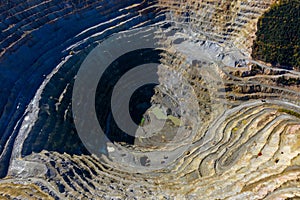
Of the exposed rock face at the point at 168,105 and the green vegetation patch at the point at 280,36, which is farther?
the green vegetation patch at the point at 280,36

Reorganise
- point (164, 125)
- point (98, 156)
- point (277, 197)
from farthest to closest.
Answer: point (164, 125)
point (98, 156)
point (277, 197)

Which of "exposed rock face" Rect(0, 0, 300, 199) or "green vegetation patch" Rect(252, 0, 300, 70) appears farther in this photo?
"green vegetation patch" Rect(252, 0, 300, 70)

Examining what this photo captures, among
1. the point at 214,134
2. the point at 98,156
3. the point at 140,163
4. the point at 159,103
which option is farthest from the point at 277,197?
the point at 159,103

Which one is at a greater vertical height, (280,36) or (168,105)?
(280,36)

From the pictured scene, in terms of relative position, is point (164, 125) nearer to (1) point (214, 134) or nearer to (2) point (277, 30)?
(1) point (214, 134)

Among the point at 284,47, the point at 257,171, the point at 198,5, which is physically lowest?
the point at 257,171
